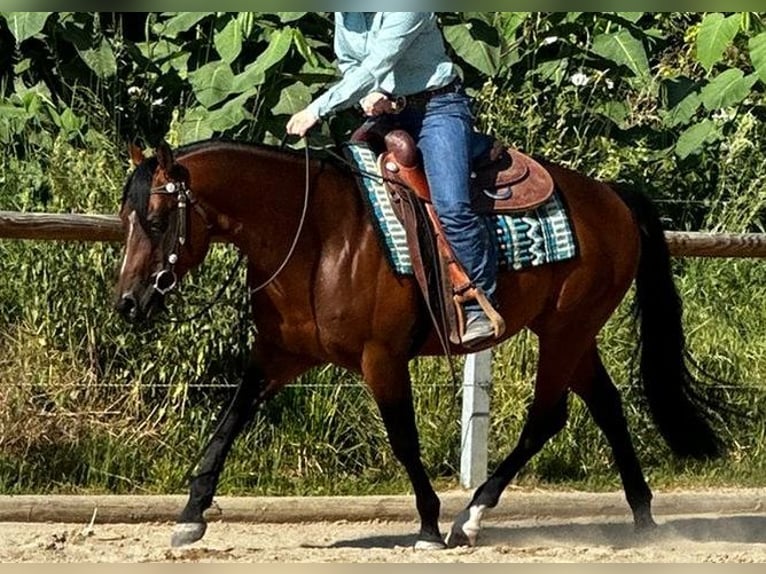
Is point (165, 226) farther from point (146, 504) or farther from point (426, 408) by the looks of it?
point (426, 408)

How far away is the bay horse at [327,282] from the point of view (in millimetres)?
5496

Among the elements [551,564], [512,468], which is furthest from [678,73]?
[551,564]

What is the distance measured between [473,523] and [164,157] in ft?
6.45

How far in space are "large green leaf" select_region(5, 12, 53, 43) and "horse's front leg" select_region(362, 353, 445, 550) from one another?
3.34 m

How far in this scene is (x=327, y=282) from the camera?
569 cm

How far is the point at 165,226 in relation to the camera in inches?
216

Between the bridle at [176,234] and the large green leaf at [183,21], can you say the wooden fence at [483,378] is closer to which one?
the bridle at [176,234]

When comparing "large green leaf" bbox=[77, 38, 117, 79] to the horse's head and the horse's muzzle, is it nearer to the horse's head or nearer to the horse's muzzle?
the horse's head

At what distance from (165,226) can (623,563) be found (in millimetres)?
2112

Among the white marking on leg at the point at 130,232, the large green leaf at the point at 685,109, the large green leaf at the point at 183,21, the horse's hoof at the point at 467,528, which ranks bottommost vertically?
the horse's hoof at the point at 467,528

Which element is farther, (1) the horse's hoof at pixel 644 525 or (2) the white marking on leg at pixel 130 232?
(1) the horse's hoof at pixel 644 525

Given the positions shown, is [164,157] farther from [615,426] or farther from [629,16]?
[629,16]

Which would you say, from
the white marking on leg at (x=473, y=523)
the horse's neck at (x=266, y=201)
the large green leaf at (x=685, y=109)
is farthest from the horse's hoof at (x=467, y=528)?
the large green leaf at (x=685, y=109)

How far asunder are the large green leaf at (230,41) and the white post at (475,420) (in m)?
2.22
